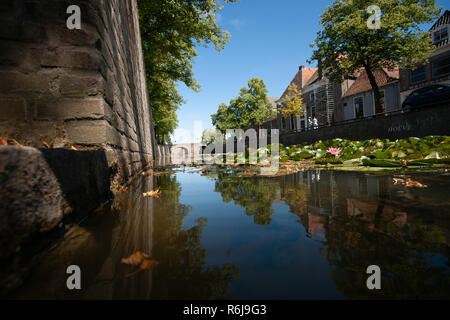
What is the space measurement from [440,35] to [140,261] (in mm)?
26444

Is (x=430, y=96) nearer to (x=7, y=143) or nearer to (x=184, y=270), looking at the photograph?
(x=184, y=270)

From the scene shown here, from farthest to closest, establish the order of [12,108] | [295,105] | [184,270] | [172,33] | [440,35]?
[295,105] → [440,35] → [172,33] → [12,108] → [184,270]

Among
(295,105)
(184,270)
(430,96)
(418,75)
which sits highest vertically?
(295,105)

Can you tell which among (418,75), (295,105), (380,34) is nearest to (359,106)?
(418,75)

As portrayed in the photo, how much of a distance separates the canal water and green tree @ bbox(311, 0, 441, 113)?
686 inches

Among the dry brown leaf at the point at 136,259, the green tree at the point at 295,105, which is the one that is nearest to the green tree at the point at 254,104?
the green tree at the point at 295,105

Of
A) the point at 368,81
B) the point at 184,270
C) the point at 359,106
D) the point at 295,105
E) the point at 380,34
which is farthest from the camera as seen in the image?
A: the point at 295,105

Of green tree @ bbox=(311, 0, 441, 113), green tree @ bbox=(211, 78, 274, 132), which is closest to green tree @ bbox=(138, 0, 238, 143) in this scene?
green tree @ bbox=(311, 0, 441, 113)

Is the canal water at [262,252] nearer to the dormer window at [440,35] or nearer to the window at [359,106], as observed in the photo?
the dormer window at [440,35]

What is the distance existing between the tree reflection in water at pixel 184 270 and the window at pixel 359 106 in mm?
26236

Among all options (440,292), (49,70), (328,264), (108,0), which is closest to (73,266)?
(328,264)

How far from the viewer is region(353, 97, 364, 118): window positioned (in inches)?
879

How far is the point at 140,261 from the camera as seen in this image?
79 centimetres

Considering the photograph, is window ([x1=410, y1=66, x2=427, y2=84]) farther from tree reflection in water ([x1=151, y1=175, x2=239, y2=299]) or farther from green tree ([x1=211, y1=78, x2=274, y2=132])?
tree reflection in water ([x1=151, y1=175, x2=239, y2=299])
